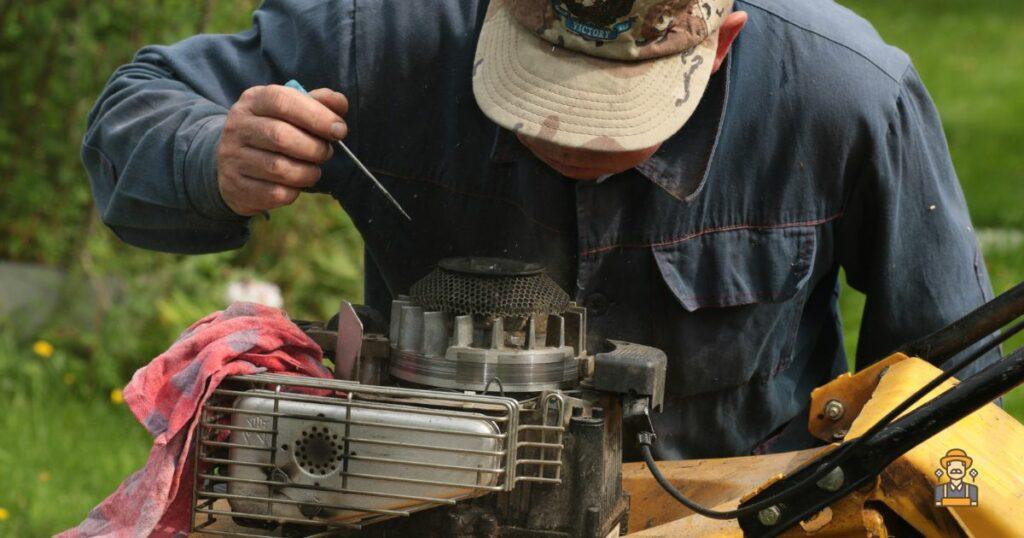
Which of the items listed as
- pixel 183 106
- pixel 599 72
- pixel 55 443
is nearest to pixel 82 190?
pixel 55 443

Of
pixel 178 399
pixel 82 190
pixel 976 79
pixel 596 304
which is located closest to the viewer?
pixel 178 399

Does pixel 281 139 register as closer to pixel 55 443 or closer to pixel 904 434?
pixel 904 434

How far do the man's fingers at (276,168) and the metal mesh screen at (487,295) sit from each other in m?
0.30

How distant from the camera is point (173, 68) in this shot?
3021 mm

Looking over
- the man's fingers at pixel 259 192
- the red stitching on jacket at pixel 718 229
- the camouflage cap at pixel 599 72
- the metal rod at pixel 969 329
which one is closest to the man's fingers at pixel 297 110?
the man's fingers at pixel 259 192

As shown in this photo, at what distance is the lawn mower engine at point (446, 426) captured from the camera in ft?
7.00

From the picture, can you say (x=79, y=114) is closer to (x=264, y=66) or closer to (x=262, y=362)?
(x=264, y=66)

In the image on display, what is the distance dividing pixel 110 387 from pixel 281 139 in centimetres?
271

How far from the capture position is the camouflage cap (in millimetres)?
2377

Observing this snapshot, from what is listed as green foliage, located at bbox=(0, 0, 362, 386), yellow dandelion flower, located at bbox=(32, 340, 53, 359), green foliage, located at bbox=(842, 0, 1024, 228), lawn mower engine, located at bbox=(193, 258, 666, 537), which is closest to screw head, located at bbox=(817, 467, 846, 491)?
lawn mower engine, located at bbox=(193, 258, 666, 537)

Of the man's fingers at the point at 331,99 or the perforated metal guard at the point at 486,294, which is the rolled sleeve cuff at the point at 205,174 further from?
the perforated metal guard at the point at 486,294

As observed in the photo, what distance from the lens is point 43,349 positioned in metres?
4.81

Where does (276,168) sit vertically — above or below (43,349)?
above

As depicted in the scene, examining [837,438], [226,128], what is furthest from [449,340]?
[837,438]
